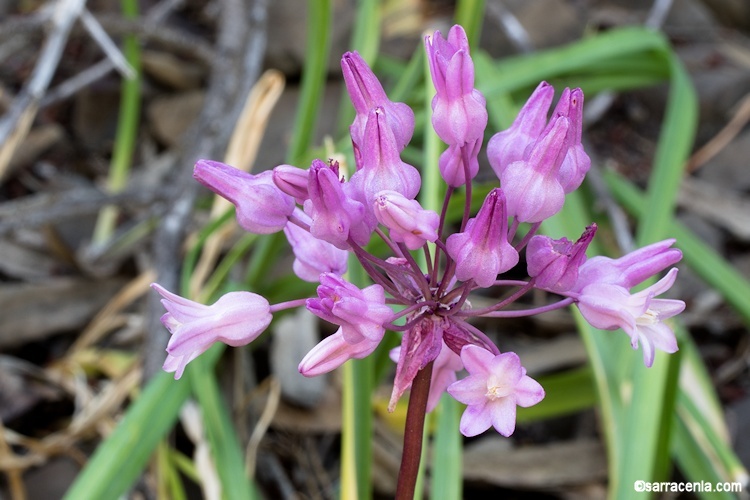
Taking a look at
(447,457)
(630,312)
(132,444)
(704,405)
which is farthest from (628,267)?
(704,405)

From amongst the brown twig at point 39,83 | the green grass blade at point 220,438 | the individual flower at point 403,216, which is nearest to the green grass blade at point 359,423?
the green grass blade at point 220,438

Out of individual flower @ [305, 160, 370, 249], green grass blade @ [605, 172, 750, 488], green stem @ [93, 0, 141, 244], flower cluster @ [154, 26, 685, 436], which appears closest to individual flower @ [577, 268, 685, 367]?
flower cluster @ [154, 26, 685, 436]

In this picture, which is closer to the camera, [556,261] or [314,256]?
[556,261]

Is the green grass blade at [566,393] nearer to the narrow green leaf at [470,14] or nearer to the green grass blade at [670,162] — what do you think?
the green grass blade at [670,162]

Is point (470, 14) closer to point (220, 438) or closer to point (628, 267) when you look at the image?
point (220, 438)

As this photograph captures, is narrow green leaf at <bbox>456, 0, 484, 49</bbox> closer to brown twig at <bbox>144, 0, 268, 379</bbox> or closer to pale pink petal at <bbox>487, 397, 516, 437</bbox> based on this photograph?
brown twig at <bbox>144, 0, 268, 379</bbox>
